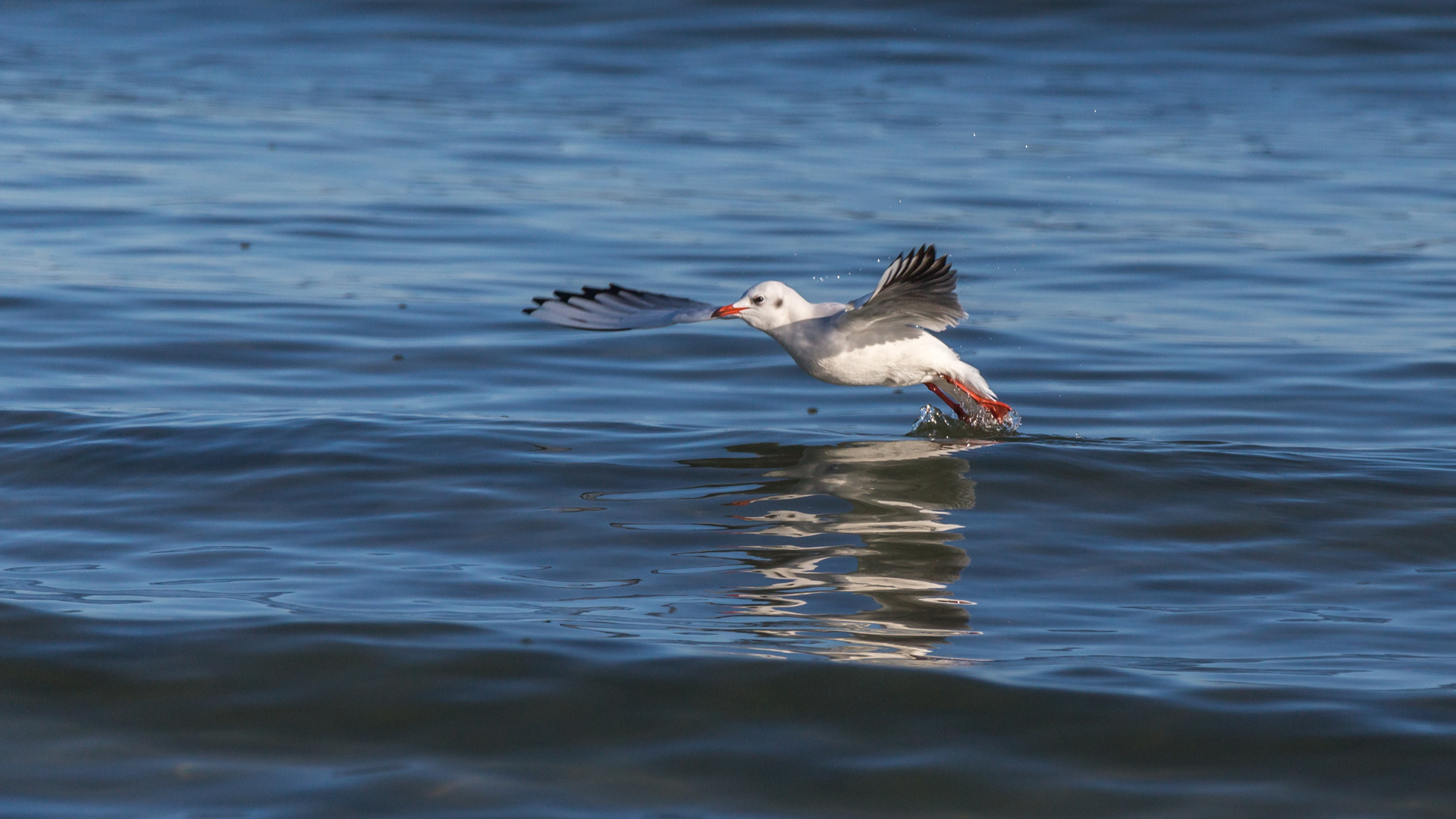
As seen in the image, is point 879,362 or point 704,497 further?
point 879,362

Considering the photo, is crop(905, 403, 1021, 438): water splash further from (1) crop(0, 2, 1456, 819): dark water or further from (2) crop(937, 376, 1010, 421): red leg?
(1) crop(0, 2, 1456, 819): dark water

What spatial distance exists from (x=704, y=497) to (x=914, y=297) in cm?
143

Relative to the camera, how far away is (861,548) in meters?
6.47

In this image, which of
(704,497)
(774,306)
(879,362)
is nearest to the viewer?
(704,497)

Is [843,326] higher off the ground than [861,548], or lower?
higher

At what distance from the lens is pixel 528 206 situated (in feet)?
53.1

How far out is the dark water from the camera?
4.73 meters

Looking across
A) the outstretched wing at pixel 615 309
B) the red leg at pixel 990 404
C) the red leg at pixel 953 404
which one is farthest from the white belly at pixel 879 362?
the outstretched wing at pixel 615 309

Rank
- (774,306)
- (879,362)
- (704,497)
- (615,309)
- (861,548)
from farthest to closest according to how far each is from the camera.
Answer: (615,309)
(774,306)
(879,362)
(704,497)
(861,548)

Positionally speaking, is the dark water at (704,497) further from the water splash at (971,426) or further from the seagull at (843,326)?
the seagull at (843,326)

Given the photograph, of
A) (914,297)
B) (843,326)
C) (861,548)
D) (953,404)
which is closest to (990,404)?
(953,404)

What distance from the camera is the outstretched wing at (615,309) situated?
27.0ft

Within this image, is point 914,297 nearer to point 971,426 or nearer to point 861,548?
point 971,426

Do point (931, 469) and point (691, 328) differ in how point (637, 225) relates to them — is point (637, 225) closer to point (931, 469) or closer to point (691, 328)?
point (691, 328)
